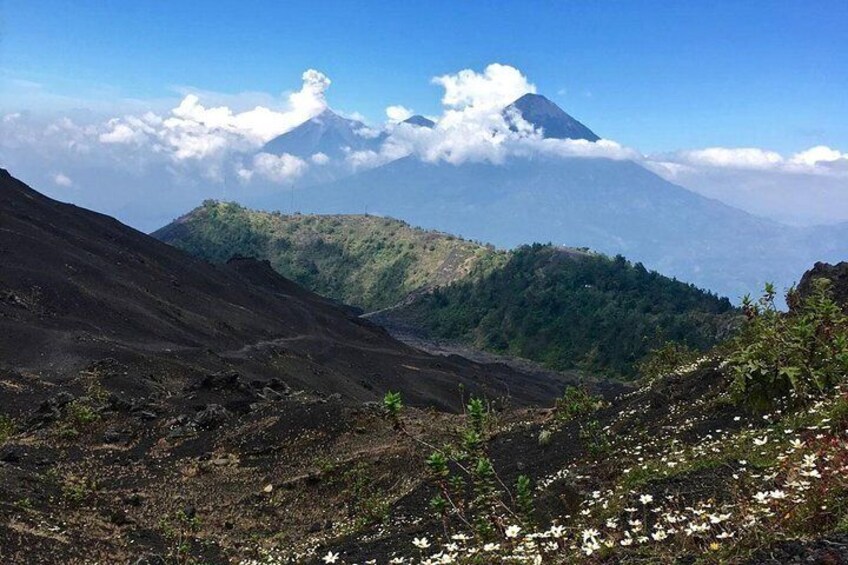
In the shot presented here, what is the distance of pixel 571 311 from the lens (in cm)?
12275

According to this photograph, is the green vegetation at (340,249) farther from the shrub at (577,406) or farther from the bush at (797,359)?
the bush at (797,359)

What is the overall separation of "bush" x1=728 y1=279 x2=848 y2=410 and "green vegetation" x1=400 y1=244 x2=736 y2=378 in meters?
87.2

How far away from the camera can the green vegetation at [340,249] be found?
161125 mm

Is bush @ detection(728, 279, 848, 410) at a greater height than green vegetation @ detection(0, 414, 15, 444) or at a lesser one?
greater

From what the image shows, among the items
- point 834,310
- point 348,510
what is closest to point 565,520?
point 834,310

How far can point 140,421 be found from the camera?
2819 cm

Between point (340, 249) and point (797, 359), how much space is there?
167815 mm

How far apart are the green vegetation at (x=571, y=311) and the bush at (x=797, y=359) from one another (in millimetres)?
87206

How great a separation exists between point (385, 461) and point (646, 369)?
14.1 meters

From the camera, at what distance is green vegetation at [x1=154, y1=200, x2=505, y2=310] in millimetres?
161125

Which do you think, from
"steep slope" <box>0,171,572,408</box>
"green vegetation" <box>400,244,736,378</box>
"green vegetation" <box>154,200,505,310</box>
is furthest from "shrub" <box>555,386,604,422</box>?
"green vegetation" <box>154,200,505,310</box>

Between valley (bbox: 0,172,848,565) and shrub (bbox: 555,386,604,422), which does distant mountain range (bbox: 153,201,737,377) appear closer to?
valley (bbox: 0,172,848,565)

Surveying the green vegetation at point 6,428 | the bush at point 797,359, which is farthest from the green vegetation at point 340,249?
the bush at point 797,359

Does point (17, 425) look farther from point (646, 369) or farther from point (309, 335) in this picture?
point (309, 335)
